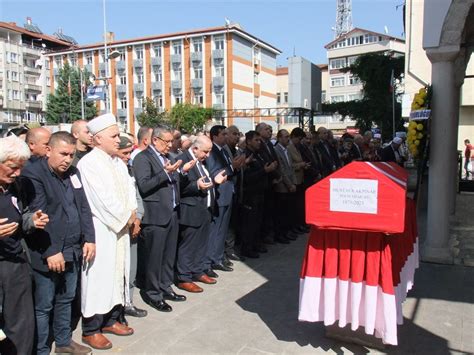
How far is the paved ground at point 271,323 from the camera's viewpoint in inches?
141

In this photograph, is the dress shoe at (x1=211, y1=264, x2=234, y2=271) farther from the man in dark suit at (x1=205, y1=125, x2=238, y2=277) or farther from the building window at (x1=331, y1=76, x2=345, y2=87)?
the building window at (x1=331, y1=76, x2=345, y2=87)

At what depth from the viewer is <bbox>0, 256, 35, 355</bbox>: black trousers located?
112 inches

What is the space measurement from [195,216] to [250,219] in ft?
4.91

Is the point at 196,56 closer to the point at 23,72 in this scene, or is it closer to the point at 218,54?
the point at 218,54

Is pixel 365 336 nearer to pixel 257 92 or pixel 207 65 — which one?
pixel 207 65

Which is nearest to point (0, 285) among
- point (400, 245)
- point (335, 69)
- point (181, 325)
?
point (181, 325)

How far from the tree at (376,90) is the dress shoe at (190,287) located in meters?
31.8

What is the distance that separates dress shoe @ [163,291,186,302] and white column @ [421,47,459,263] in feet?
11.8

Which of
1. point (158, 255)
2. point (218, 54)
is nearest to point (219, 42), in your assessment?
point (218, 54)

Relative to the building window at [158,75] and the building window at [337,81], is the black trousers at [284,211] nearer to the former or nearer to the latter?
the building window at [158,75]

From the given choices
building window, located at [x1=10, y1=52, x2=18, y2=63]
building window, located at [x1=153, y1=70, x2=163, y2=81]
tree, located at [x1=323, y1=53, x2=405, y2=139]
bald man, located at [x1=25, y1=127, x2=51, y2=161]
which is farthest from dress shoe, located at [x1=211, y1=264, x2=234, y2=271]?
building window, located at [x1=10, y1=52, x2=18, y2=63]

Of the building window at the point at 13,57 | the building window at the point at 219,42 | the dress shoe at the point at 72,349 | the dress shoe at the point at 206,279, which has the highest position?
the building window at the point at 219,42

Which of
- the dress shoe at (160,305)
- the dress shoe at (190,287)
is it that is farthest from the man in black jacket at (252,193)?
the dress shoe at (160,305)

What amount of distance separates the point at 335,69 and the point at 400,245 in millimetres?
73637
